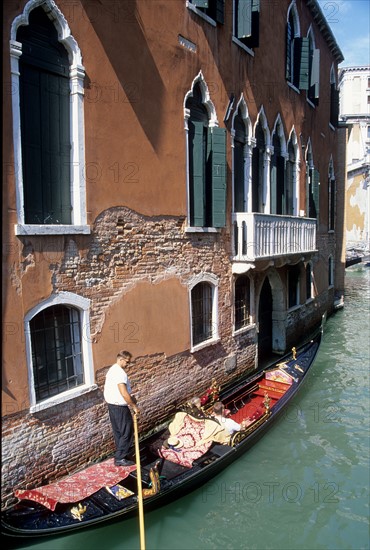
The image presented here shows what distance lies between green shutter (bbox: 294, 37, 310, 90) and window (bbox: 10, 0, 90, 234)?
7.35m

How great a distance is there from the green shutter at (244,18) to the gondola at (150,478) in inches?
238

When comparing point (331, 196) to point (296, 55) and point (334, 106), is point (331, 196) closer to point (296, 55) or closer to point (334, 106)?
point (334, 106)

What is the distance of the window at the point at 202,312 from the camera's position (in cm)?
730

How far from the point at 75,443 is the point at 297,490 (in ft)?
8.83

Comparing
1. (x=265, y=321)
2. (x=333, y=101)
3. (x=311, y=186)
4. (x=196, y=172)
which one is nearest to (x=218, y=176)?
(x=196, y=172)

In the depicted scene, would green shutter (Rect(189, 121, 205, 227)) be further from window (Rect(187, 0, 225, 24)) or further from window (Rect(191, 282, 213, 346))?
window (Rect(187, 0, 225, 24))

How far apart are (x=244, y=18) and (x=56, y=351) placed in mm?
6483

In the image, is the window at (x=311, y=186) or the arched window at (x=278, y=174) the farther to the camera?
the window at (x=311, y=186)

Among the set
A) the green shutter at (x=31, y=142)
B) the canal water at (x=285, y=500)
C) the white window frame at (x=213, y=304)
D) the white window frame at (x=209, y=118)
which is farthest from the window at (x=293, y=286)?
the green shutter at (x=31, y=142)

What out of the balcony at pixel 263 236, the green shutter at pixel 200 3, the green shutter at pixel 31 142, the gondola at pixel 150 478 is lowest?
the gondola at pixel 150 478

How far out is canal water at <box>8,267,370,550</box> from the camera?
4480mm

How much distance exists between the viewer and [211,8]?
23.1ft

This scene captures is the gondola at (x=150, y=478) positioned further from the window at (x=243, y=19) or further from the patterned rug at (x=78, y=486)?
the window at (x=243, y=19)

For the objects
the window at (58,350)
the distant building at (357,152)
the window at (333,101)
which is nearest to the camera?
the window at (58,350)
